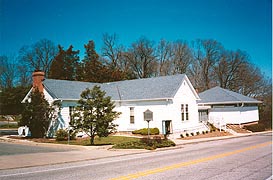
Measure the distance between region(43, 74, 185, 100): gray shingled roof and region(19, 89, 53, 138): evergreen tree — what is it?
1.51 m

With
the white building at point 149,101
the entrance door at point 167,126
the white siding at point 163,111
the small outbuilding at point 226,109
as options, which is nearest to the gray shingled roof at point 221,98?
the small outbuilding at point 226,109

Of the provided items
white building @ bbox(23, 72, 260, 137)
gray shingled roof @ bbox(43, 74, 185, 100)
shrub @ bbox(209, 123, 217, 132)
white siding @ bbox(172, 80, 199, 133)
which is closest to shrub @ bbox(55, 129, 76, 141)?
white building @ bbox(23, 72, 260, 137)

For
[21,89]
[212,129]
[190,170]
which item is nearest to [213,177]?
[190,170]

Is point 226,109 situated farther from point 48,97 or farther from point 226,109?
point 48,97

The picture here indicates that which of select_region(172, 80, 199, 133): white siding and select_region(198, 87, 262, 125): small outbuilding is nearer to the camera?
select_region(172, 80, 199, 133): white siding

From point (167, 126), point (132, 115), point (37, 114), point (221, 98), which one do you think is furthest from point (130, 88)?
point (221, 98)

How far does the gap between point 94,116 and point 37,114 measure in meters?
7.37

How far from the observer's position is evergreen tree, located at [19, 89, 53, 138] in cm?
2684

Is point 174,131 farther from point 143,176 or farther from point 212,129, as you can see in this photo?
point 143,176

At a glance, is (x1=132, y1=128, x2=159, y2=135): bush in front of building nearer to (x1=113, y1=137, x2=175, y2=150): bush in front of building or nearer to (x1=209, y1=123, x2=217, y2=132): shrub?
(x1=113, y1=137, x2=175, y2=150): bush in front of building

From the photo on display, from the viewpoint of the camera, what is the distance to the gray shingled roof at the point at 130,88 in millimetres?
29922

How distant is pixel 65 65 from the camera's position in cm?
5738

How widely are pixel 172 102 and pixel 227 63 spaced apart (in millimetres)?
40657

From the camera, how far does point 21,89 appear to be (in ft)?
130
